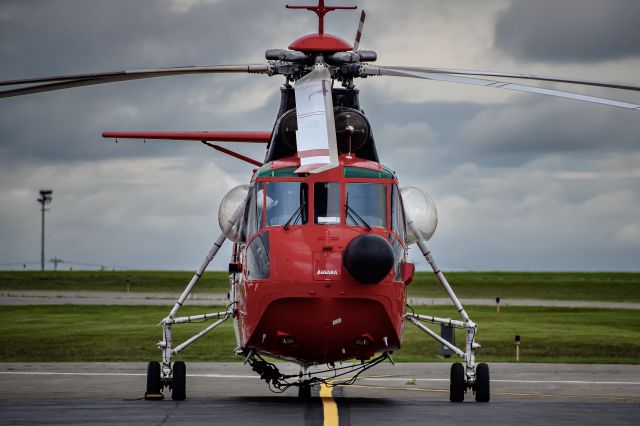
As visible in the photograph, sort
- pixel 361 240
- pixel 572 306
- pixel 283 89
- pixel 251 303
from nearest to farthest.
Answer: pixel 361 240 → pixel 251 303 → pixel 283 89 → pixel 572 306

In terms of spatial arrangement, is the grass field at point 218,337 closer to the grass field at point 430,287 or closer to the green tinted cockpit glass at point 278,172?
the green tinted cockpit glass at point 278,172

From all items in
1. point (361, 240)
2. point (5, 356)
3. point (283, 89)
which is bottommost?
point (5, 356)

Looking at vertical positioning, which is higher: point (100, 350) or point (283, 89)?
point (283, 89)

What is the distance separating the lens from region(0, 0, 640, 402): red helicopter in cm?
1435

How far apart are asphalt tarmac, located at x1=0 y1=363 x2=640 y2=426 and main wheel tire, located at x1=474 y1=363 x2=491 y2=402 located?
0.90 m

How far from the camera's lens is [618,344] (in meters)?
40.0

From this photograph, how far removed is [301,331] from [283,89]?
5.04 m

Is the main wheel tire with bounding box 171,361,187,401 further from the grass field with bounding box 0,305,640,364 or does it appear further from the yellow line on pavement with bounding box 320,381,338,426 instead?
the grass field with bounding box 0,305,640,364

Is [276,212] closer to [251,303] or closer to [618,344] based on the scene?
[251,303]

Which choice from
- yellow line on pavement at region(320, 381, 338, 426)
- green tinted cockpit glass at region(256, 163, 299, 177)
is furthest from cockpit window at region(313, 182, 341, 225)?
yellow line on pavement at region(320, 381, 338, 426)

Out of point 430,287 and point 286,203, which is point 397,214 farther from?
point 430,287

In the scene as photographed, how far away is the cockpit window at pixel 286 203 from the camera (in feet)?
50.8

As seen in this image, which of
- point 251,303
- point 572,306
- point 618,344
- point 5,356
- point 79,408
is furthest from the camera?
point 572,306

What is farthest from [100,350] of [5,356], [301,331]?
[301,331]
